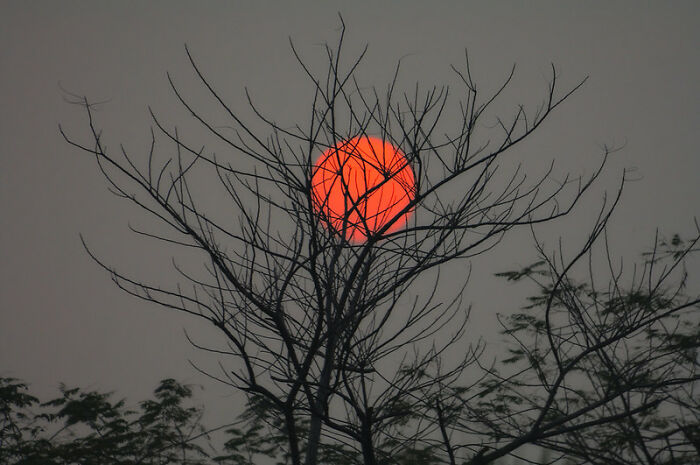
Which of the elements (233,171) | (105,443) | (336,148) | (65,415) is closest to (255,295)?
(233,171)

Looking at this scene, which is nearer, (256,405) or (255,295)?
(255,295)

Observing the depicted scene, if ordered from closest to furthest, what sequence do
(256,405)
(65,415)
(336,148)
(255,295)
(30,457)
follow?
(336,148) < (255,295) < (256,405) < (30,457) < (65,415)

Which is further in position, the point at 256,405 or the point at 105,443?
the point at 105,443

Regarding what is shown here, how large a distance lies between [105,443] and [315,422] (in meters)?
10.1

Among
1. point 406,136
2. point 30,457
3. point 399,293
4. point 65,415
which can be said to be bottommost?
point 399,293

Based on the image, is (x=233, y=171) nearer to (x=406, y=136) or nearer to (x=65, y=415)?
(x=406, y=136)

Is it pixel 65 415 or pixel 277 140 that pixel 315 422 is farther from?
pixel 65 415

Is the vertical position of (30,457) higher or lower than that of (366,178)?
higher

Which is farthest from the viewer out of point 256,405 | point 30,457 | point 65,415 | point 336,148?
point 65,415

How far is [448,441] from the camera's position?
12.7 feet

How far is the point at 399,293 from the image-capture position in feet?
12.5

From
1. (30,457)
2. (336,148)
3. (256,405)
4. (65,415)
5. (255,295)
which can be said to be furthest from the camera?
(65,415)

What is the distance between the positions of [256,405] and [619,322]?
6.64 ft

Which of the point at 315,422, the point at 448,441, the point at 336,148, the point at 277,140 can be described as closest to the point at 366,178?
the point at 336,148
